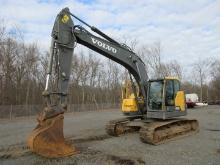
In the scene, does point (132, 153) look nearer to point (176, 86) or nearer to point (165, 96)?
point (165, 96)

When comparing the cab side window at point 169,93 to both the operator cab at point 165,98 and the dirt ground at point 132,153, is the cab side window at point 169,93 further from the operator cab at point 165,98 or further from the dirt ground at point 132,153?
the dirt ground at point 132,153

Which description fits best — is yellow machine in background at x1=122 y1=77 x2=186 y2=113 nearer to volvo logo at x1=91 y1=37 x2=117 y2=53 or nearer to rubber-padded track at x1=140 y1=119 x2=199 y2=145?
rubber-padded track at x1=140 y1=119 x2=199 y2=145

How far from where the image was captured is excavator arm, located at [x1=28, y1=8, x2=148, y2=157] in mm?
8273

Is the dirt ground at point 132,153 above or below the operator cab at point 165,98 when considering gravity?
below

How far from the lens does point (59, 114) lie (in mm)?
8797

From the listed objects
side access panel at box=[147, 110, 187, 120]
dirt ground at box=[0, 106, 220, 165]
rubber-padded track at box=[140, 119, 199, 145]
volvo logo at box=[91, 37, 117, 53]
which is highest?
volvo logo at box=[91, 37, 117, 53]

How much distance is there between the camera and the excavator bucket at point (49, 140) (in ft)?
26.3

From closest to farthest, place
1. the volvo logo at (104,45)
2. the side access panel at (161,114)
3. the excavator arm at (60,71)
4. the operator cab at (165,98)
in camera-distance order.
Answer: the excavator arm at (60,71) < the volvo logo at (104,45) < the side access panel at (161,114) < the operator cab at (165,98)

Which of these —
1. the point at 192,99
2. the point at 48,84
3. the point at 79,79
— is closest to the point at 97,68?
the point at 79,79

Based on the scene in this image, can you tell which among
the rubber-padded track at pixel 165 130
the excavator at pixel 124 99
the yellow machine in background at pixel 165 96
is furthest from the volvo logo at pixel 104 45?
the rubber-padded track at pixel 165 130

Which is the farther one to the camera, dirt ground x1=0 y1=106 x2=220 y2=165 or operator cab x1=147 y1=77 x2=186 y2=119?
operator cab x1=147 y1=77 x2=186 y2=119

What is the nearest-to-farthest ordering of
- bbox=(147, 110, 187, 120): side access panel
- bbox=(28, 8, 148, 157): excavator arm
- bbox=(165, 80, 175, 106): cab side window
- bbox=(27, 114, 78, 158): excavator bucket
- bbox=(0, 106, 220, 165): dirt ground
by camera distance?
bbox=(27, 114, 78, 158): excavator bucket → bbox=(28, 8, 148, 157): excavator arm → bbox=(0, 106, 220, 165): dirt ground → bbox=(147, 110, 187, 120): side access panel → bbox=(165, 80, 175, 106): cab side window

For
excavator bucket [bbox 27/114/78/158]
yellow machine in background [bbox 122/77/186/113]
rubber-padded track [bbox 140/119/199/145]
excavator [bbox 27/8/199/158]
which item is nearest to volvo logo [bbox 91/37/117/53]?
excavator [bbox 27/8/199/158]

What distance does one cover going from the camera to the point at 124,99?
47.8 ft
